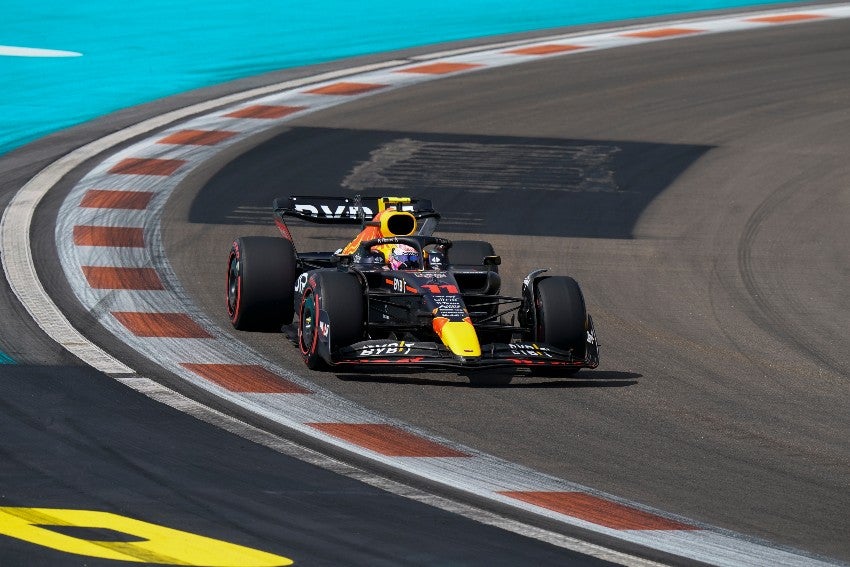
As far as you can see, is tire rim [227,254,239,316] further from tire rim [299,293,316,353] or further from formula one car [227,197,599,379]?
tire rim [299,293,316,353]

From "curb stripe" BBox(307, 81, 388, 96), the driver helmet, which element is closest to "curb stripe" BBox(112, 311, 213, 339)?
the driver helmet

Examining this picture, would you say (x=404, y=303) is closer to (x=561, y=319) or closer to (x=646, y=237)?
(x=561, y=319)

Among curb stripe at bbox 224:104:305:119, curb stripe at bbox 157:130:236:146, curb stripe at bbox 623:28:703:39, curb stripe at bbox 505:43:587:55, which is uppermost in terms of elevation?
curb stripe at bbox 623:28:703:39

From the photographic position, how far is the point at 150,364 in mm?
10188

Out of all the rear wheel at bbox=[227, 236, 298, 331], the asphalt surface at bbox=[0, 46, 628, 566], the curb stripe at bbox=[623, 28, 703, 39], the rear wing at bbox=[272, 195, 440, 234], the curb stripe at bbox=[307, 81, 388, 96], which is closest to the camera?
the asphalt surface at bbox=[0, 46, 628, 566]

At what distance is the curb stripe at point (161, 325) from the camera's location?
36.1 feet

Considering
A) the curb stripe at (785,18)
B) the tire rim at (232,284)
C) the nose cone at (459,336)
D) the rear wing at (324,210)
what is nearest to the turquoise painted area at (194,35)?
the curb stripe at (785,18)

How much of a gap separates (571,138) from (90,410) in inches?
402

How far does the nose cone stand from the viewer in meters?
9.70

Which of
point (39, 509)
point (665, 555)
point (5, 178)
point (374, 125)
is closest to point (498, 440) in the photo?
point (665, 555)

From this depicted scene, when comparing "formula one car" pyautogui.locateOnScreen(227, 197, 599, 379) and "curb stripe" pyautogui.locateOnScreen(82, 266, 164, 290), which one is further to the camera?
"curb stripe" pyautogui.locateOnScreen(82, 266, 164, 290)

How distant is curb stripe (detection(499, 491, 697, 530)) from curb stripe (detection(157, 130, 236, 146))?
10573 millimetres

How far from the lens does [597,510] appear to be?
7680 mm

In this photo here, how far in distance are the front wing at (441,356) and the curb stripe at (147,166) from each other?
23.5 feet
